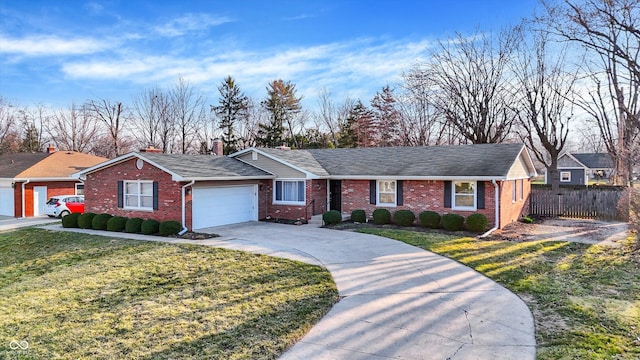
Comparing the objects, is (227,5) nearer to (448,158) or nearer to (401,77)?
(448,158)

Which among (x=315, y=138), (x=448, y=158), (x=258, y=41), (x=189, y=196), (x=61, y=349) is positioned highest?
(x=258, y=41)

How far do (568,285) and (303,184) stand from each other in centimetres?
1220

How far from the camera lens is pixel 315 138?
42.4 m

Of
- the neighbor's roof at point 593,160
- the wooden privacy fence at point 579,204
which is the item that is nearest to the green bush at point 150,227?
the wooden privacy fence at point 579,204

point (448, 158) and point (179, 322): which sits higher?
point (448, 158)

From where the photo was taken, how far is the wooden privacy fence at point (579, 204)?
20.2m

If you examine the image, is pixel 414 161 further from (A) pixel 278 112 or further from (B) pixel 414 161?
(A) pixel 278 112

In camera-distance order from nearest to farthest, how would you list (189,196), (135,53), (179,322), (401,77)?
1. (179,322)
2. (189,196)
3. (135,53)
4. (401,77)

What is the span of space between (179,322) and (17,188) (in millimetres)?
21760

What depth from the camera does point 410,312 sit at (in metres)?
7.16

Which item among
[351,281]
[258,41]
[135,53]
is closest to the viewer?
[351,281]

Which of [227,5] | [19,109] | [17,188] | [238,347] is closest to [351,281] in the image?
[238,347]

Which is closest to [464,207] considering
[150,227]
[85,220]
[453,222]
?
[453,222]

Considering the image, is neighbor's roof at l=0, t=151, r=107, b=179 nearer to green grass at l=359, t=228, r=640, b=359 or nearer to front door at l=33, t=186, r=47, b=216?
front door at l=33, t=186, r=47, b=216
